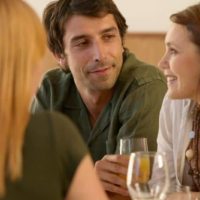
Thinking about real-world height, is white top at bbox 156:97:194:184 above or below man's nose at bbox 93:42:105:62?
below

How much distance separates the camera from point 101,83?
1.91 meters

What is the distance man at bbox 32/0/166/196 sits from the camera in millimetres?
1856

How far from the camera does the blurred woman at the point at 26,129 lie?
0.81 meters

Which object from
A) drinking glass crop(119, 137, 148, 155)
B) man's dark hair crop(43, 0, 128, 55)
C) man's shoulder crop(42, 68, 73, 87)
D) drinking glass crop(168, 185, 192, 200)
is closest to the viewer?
drinking glass crop(168, 185, 192, 200)

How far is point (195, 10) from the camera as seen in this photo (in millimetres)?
1613

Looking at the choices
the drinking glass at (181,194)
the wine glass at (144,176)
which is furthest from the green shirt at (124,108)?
the wine glass at (144,176)

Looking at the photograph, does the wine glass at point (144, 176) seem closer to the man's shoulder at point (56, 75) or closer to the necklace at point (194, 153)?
the necklace at point (194, 153)

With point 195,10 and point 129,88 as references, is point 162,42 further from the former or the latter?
point 195,10

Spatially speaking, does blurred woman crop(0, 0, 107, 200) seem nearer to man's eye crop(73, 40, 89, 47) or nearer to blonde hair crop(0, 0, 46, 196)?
blonde hair crop(0, 0, 46, 196)

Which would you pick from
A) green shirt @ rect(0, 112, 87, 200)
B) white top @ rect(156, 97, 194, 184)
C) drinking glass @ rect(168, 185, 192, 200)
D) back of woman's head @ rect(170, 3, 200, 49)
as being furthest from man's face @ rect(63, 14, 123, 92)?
green shirt @ rect(0, 112, 87, 200)

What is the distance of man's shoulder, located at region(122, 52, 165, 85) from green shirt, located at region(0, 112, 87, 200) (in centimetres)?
103

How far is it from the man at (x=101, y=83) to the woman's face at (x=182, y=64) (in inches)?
7.7

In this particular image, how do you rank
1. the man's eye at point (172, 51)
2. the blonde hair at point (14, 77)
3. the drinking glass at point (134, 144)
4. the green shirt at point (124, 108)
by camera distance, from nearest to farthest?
the blonde hair at point (14, 77) → the drinking glass at point (134, 144) → the man's eye at point (172, 51) → the green shirt at point (124, 108)

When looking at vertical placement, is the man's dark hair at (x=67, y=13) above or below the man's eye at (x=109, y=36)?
above
